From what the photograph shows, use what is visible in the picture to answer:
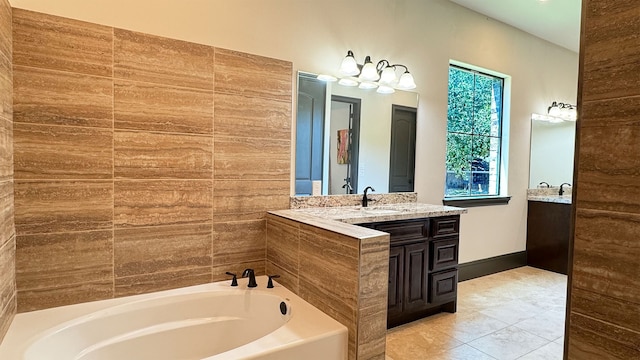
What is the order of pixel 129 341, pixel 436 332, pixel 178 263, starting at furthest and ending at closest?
pixel 436 332 < pixel 178 263 < pixel 129 341

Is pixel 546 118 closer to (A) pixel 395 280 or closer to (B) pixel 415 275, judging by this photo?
(B) pixel 415 275

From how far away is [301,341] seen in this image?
5.32ft

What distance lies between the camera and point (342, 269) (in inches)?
71.1

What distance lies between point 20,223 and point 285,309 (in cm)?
149

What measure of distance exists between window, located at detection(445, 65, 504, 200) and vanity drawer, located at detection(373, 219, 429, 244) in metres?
1.14

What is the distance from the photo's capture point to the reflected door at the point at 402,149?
3219 mm

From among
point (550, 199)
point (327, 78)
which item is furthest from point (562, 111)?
point (327, 78)

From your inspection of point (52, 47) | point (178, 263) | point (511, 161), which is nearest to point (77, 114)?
point (52, 47)

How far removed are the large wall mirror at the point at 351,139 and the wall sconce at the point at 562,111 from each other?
248cm

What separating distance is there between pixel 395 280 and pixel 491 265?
209 centimetres

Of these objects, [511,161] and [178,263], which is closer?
[178,263]

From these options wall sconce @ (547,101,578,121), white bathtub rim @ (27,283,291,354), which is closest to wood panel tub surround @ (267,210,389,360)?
white bathtub rim @ (27,283,291,354)

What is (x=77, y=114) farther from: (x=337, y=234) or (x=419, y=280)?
(x=419, y=280)

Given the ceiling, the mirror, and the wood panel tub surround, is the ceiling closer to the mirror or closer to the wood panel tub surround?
the mirror
